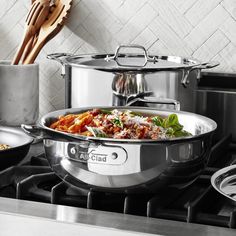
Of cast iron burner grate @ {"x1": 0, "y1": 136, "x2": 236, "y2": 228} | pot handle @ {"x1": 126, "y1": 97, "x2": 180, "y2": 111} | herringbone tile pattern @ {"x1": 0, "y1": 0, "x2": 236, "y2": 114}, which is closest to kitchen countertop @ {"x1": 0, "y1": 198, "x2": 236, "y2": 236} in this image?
cast iron burner grate @ {"x1": 0, "y1": 136, "x2": 236, "y2": 228}

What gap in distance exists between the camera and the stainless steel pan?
4.32ft

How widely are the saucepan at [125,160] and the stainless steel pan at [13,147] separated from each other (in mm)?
168

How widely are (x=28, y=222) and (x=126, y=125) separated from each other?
0.27m

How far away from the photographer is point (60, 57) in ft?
5.33

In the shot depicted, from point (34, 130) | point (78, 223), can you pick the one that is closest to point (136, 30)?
point (34, 130)

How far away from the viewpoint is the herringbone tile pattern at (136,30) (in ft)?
5.62

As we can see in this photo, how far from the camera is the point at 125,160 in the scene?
1.09 m

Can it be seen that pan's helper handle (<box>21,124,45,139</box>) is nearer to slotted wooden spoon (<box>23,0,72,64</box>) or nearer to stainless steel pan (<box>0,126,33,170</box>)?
stainless steel pan (<box>0,126,33,170</box>)

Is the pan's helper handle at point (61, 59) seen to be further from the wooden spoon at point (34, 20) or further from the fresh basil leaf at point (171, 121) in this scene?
the fresh basil leaf at point (171, 121)

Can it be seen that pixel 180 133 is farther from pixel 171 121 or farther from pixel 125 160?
pixel 125 160

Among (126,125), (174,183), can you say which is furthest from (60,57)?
(174,183)

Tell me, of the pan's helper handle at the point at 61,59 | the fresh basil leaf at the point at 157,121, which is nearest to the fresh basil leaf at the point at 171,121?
the fresh basil leaf at the point at 157,121

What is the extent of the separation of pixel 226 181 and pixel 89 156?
0.26 metres

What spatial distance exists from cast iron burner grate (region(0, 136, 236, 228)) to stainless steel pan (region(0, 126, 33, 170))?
0.12ft
